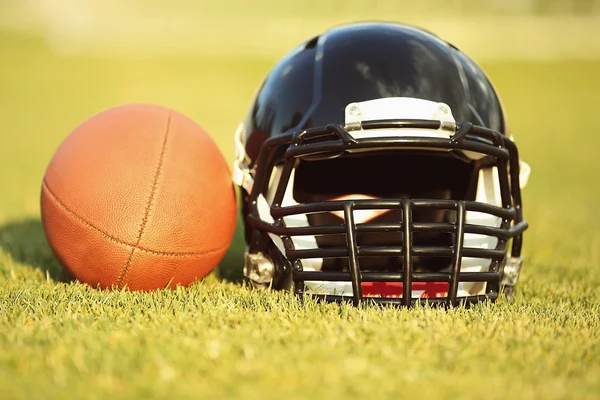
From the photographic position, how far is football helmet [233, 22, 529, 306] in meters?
2.53

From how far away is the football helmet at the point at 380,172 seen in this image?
2.53 meters

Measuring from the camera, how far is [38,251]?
379 cm

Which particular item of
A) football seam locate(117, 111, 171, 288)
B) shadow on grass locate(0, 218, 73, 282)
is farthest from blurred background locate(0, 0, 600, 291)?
football seam locate(117, 111, 171, 288)

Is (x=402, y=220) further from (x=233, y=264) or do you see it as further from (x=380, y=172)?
(x=233, y=264)

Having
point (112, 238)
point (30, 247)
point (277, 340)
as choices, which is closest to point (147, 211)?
point (112, 238)

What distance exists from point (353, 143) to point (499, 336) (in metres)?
0.83

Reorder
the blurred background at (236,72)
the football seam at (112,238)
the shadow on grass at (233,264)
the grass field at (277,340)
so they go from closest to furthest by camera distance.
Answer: the grass field at (277,340)
the football seam at (112,238)
the shadow on grass at (233,264)
the blurred background at (236,72)

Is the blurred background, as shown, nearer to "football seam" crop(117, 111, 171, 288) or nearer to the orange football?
the orange football

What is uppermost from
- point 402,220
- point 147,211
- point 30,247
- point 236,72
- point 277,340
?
point 402,220

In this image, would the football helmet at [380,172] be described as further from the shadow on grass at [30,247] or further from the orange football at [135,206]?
the shadow on grass at [30,247]

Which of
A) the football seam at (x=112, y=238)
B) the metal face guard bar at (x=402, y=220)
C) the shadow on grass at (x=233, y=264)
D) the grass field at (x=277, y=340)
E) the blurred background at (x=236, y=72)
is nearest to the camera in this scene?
the grass field at (x=277, y=340)

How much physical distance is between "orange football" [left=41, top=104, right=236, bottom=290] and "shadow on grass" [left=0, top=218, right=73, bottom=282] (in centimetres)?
36

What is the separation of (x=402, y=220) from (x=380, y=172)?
2.77 feet


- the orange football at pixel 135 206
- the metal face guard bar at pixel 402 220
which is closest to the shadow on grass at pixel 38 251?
the orange football at pixel 135 206
